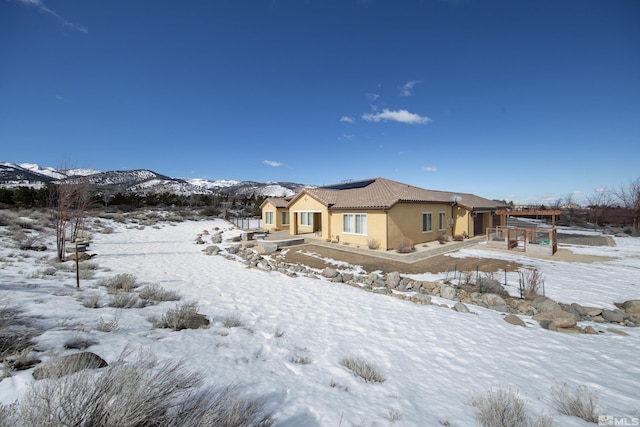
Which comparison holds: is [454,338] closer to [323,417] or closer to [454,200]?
[323,417]

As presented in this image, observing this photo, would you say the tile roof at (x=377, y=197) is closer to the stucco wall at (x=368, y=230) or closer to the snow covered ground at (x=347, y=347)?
the stucco wall at (x=368, y=230)

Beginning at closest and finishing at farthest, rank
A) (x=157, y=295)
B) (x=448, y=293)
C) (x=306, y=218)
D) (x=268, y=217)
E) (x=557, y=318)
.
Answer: (x=557, y=318)
(x=157, y=295)
(x=448, y=293)
(x=306, y=218)
(x=268, y=217)

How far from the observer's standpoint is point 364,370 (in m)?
3.73

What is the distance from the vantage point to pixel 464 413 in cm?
303

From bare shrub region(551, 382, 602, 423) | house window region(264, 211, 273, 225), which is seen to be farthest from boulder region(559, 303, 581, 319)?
house window region(264, 211, 273, 225)

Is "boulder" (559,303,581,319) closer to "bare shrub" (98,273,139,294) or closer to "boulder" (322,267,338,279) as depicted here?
"boulder" (322,267,338,279)

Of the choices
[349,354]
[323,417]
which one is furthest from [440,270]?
[323,417]

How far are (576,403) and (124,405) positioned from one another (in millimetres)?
4834

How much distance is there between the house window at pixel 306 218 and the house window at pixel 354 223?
5.34 m

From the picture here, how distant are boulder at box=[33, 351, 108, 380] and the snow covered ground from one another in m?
0.11

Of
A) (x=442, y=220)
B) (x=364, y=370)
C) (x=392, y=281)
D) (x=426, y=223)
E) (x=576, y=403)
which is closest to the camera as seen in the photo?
(x=576, y=403)

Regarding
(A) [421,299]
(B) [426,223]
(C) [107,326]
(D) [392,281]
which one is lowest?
(A) [421,299]

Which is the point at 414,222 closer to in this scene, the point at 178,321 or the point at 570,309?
the point at 570,309

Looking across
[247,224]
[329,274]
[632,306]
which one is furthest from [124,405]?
[247,224]
